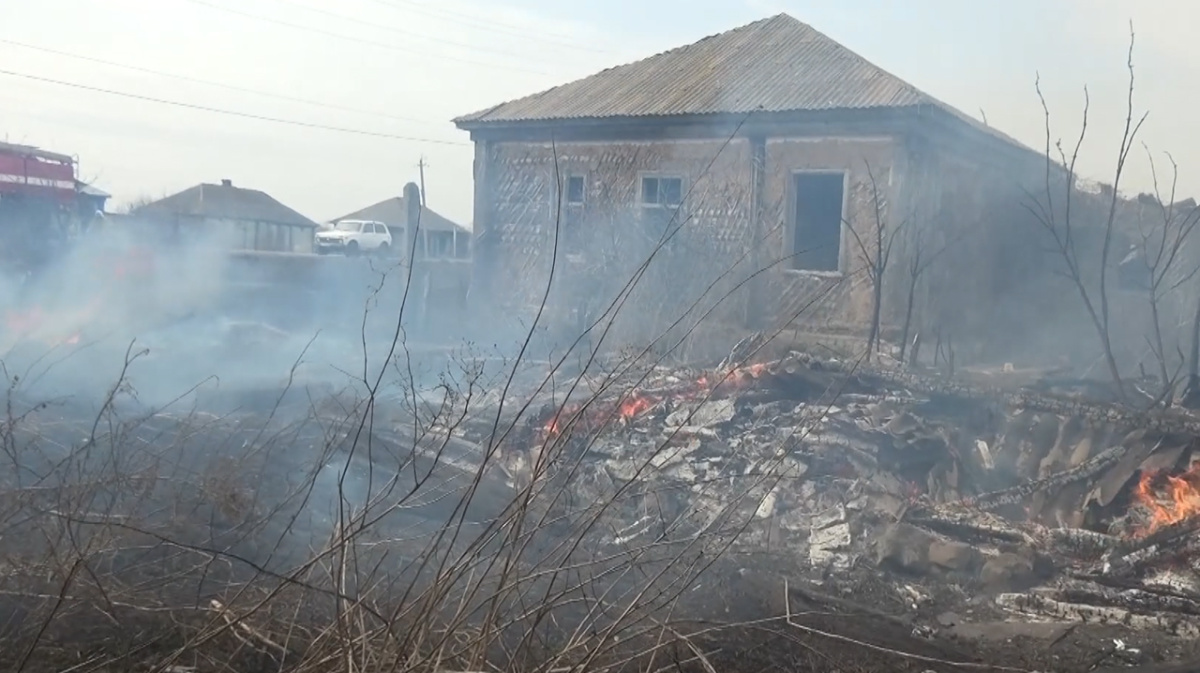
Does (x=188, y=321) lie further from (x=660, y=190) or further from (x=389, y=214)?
(x=389, y=214)

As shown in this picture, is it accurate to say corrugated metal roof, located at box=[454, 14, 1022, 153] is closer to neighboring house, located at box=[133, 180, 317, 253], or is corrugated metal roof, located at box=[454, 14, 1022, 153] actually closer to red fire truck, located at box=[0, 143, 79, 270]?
red fire truck, located at box=[0, 143, 79, 270]

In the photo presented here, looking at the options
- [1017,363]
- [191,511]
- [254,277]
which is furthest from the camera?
[254,277]

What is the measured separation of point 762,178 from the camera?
15.2 meters

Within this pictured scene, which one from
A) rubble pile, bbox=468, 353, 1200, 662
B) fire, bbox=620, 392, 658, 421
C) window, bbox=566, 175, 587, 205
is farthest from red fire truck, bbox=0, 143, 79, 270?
fire, bbox=620, 392, 658, 421

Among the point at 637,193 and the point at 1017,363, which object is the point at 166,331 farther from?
the point at 1017,363

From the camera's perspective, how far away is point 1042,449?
8.73 metres

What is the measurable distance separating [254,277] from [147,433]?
12.1 metres

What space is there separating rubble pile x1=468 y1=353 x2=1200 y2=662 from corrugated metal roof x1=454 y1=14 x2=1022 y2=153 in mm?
5908

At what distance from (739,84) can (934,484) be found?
9.55m

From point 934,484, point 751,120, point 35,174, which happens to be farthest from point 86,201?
point 934,484

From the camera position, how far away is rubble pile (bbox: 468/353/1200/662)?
254 inches

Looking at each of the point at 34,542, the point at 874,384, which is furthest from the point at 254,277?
the point at 34,542

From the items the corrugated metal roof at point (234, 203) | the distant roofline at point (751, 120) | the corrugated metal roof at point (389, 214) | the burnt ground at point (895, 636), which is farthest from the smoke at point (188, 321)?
the corrugated metal roof at point (389, 214)

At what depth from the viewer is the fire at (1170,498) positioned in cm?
712
